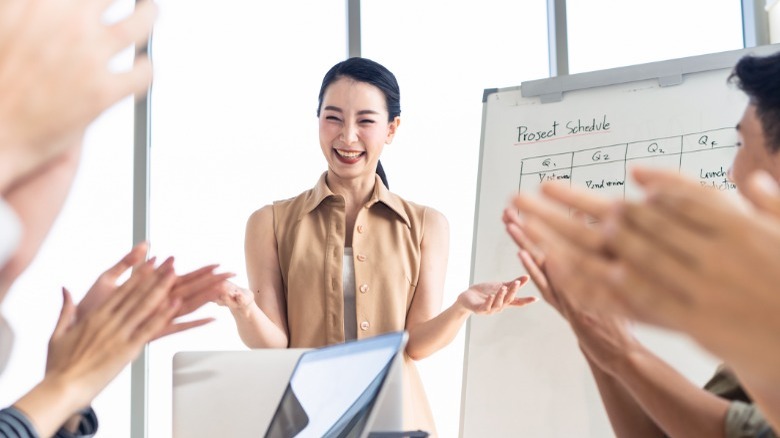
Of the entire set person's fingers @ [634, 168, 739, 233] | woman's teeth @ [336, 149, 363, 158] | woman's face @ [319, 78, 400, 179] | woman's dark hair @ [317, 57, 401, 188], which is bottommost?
person's fingers @ [634, 168, 739, 233]

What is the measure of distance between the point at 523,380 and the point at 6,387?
2664 mm

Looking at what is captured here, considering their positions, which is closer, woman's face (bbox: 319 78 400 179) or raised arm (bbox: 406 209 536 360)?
raised arm (bbox: 406 209 536 360)

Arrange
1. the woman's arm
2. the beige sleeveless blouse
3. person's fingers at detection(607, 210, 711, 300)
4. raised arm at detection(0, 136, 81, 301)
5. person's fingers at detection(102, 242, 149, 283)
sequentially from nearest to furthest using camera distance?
person's fingers at detection(607, 210, 711, 300) → raised arm at detection(0, 136, 81, 301) → person's fingers at detection(102, 242, 149, 283) → the woman's arm → the beige sleeveless blouse

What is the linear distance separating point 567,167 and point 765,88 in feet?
4.02

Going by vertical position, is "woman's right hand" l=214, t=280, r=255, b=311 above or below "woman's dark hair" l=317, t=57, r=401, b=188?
below

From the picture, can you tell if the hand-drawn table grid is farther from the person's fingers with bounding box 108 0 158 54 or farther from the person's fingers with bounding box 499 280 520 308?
the person's fingers with bounding box 108 0 158 54

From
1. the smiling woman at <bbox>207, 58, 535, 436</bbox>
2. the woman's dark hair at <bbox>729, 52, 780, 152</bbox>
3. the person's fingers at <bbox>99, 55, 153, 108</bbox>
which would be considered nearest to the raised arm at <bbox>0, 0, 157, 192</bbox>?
the person's fingers at <bbox>99, 55, 153, 108</bbox>

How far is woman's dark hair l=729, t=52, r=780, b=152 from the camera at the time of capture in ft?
4.48

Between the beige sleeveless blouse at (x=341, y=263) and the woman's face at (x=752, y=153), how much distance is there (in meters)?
1.16

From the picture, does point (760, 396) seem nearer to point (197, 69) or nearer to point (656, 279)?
point (656, 279)

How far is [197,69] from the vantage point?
4.35m

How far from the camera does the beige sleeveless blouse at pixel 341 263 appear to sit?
2.40 m

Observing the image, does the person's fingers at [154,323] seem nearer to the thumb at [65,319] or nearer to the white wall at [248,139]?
the thumb at [65,319]

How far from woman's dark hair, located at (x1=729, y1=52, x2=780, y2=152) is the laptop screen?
28.4 inches
